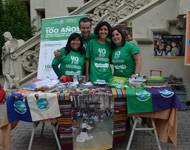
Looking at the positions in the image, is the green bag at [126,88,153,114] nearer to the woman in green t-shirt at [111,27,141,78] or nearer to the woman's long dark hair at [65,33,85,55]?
the woman in green t-shirt at [111,27,141,78]

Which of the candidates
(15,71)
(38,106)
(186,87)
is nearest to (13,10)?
(15,71)

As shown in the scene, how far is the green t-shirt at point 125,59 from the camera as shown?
17.6 ft

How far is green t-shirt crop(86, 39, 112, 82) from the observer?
5410 mm

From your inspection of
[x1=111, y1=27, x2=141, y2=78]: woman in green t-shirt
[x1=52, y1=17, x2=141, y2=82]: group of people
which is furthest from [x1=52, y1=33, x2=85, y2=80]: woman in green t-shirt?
[x1=111, y1=27, x2=141, y2=78]: woman in green t-shirt

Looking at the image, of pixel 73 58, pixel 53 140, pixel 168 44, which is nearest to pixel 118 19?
pixel 168 44

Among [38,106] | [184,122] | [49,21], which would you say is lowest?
Result: [184,122]

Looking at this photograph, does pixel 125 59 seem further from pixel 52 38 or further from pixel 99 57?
pixel 52 38

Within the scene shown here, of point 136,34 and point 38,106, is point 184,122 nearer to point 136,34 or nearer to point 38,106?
point 136,34

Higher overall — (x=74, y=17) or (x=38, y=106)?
(x=74, y=17)

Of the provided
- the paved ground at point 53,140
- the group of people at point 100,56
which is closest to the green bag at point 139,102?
the group of people at point 100,56

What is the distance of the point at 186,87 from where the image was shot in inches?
327

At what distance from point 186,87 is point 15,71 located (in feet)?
14.0

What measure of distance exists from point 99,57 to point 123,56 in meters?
0.36

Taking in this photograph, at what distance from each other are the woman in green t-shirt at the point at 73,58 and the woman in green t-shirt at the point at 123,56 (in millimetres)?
481
